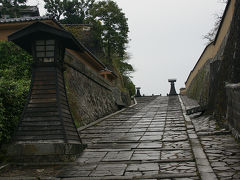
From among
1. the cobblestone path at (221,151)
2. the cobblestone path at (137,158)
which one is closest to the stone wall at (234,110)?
the cobblestone path at (221,151)

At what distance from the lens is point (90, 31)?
106 ft

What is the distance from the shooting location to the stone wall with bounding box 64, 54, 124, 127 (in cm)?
1143

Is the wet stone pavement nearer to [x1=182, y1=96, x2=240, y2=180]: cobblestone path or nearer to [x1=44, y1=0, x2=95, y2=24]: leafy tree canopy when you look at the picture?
[x1=182, y1=96, x2=240, y2=180]: cobblestone path

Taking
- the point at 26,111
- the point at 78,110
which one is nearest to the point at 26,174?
the point at 26,111

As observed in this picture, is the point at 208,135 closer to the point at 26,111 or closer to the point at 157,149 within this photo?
the point at 157,149

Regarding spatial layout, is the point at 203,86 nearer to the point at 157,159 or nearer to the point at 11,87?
the point at 157,159

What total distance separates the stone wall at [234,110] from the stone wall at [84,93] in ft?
19.0

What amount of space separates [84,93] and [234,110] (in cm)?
800

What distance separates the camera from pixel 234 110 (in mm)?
6738

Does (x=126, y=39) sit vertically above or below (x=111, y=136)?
above

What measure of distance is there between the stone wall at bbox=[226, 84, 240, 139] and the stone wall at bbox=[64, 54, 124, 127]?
580 cm

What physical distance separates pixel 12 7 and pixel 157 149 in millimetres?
28979

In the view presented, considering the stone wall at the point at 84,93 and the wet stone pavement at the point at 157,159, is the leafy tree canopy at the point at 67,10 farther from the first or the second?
the wet stone pavement at the point at 157,159

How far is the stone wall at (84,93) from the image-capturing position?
450 inches
